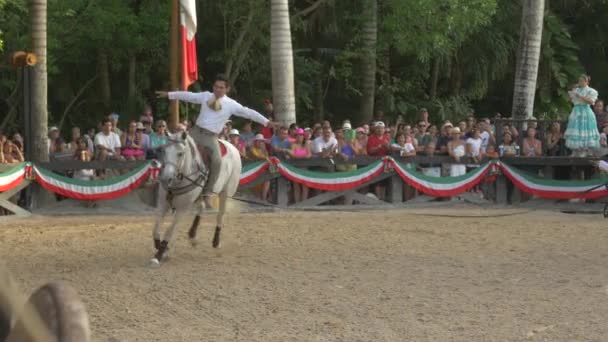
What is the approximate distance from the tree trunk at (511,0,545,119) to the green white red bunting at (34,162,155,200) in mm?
8770

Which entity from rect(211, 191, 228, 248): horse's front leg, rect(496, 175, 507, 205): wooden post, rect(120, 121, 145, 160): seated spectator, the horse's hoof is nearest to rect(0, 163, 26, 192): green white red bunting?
rect(120, 121, 145, 160): seated spectator

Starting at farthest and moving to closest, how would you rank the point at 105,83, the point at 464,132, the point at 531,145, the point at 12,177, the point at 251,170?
the point at 105,83 → the point at 464,132 → the point at 531,145 → the point at 251,170 → the point at 12,177

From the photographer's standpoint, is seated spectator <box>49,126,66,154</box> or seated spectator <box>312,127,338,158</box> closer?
seated spectator <box>312,127,338,158</box>

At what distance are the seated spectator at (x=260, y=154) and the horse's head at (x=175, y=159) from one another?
6666mm

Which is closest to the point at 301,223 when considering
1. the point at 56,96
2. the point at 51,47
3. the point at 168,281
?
the point at 168,281

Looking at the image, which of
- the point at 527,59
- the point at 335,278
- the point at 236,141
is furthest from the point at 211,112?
the point at 527,59

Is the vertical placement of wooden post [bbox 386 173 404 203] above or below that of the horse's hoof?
above

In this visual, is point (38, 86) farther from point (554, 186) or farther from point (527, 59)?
point (527, 59)

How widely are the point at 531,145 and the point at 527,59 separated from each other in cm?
275

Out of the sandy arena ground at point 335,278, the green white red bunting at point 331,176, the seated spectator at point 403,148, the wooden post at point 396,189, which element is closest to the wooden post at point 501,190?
the seated spectator at point 403,148

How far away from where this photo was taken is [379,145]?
66.2ft

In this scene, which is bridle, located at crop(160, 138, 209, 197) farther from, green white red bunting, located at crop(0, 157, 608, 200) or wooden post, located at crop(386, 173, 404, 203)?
wooden post, located at crop(386, 173, 404, 203)

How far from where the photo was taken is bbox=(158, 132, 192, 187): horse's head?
12500mm

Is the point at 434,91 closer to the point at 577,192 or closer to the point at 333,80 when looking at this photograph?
the point at 333,80
